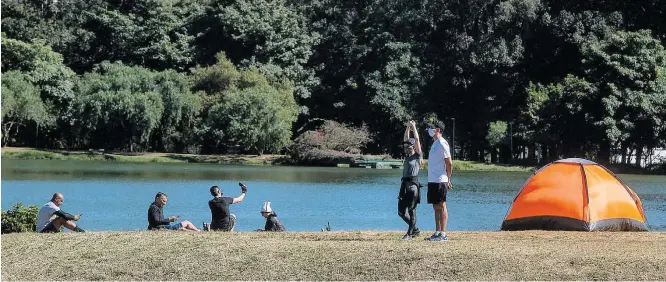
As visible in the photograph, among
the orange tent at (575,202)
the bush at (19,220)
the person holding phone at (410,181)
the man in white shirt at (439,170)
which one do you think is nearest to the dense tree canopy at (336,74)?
the orange tent at (575,202)

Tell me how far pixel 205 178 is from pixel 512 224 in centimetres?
3295

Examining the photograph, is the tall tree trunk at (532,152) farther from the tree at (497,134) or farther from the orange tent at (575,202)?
the orange tent at (575,202)

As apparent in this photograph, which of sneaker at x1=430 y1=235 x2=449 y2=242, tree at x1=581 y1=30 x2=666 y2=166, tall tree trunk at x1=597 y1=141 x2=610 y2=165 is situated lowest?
sneaker at x1=430 y1=235 x2=449 y2=242

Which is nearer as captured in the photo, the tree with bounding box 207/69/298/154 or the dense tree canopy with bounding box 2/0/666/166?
the dense tree canopy with bounding box 2/0/666/166

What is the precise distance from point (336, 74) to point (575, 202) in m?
60.9

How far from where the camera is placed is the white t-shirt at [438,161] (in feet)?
50.8

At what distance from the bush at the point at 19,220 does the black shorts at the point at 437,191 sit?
685 centimetres

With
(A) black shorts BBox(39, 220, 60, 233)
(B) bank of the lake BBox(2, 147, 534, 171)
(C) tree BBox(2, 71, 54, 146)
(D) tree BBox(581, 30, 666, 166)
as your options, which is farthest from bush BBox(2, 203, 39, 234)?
(C) tree BBox(2, 71, 54, 146)

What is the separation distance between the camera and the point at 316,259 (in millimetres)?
13844

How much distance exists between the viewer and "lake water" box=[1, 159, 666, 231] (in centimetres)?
2884

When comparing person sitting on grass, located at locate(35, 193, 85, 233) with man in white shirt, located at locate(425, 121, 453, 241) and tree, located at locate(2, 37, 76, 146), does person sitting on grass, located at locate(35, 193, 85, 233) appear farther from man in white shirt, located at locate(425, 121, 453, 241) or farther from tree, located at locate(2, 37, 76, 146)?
tree, located at locate(2, 37, 76, 146)

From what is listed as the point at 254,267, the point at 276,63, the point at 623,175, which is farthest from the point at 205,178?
the point at 254,267

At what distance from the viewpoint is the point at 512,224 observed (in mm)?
19656

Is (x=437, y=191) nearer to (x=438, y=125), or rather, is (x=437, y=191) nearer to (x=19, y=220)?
(x=438, y=125)
